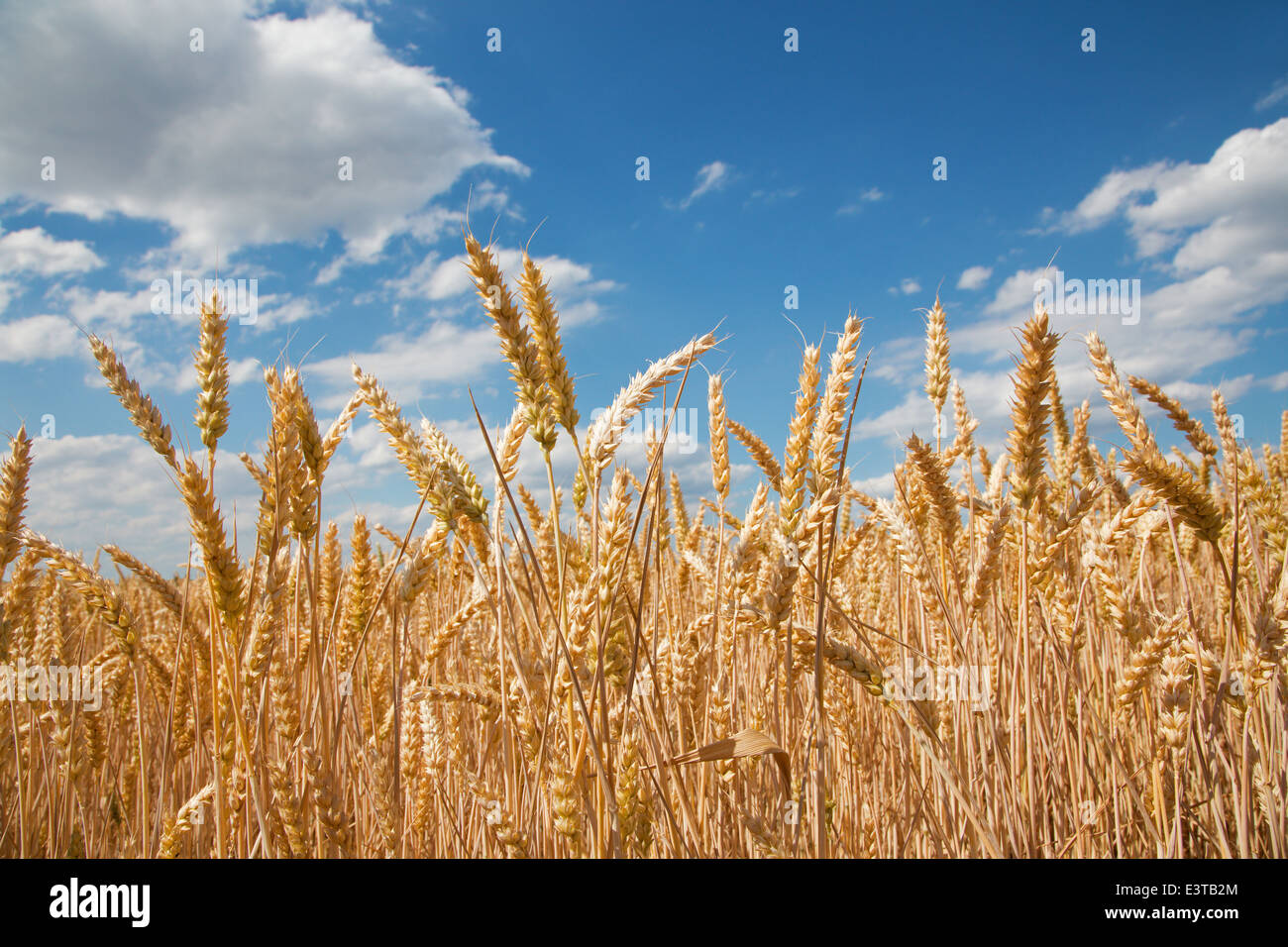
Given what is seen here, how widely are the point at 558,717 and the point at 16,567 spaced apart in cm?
243

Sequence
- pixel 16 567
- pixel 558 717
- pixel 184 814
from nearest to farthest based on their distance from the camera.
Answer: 1. pixel 558 717
2. pixel 184 814
3. pixel 16 567

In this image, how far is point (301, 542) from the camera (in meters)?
1.41

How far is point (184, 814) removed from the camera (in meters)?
1.62

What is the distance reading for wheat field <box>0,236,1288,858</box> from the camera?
3.90 ft

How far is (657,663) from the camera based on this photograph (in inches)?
82.0

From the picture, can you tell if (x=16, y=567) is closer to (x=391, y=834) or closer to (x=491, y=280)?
(x=391, y=834)

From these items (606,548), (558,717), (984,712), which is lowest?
(984,712)

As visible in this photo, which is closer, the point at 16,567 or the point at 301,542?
the point at 301,542

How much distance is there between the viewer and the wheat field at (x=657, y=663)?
119cm
